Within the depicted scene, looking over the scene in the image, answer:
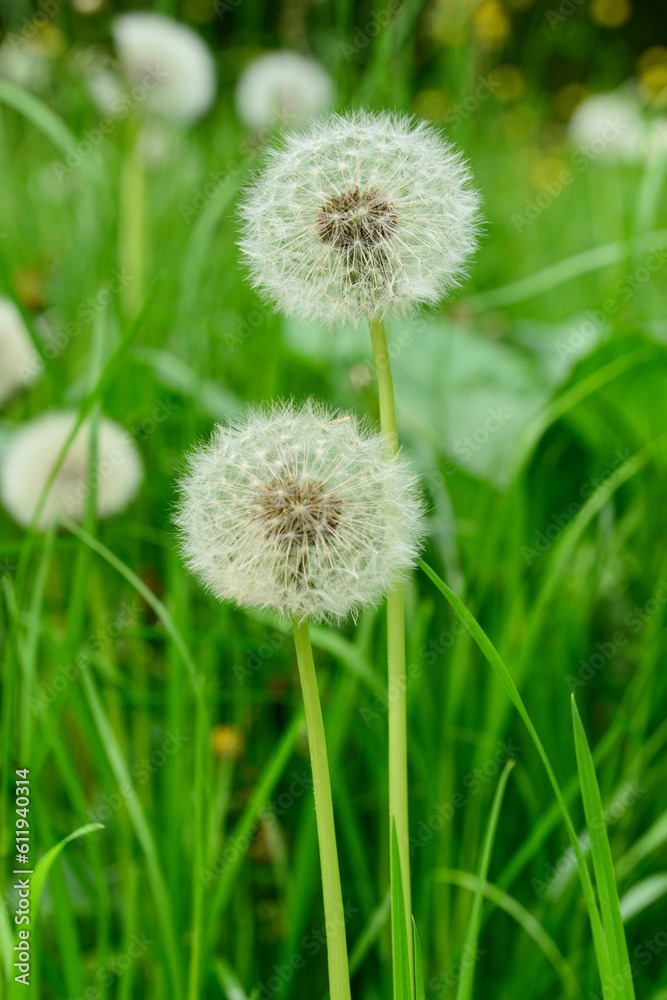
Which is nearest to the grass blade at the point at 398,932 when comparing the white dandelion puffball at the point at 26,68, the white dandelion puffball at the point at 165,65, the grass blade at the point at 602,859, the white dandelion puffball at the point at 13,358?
the grass blade at the point at 602,859

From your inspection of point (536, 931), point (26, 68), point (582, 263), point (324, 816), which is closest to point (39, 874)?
point (324, 816)

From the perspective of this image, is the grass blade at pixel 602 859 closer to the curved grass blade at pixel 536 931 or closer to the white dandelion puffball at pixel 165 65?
the curved grass blade at pixel 536 931

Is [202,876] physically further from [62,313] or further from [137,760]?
[62,313]

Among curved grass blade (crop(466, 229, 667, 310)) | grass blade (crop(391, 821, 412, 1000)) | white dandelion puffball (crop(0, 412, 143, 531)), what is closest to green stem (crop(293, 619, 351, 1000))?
grass blade (crop(391, 821, 412, 1000))

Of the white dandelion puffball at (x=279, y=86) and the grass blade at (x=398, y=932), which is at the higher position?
the white dandelion puffball at (x=279, y=86)

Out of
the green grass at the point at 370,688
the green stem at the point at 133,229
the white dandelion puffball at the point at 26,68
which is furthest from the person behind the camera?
the white dandelion puffball at the point at 26,68

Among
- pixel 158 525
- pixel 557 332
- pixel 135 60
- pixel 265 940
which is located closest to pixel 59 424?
pixel 158 525
